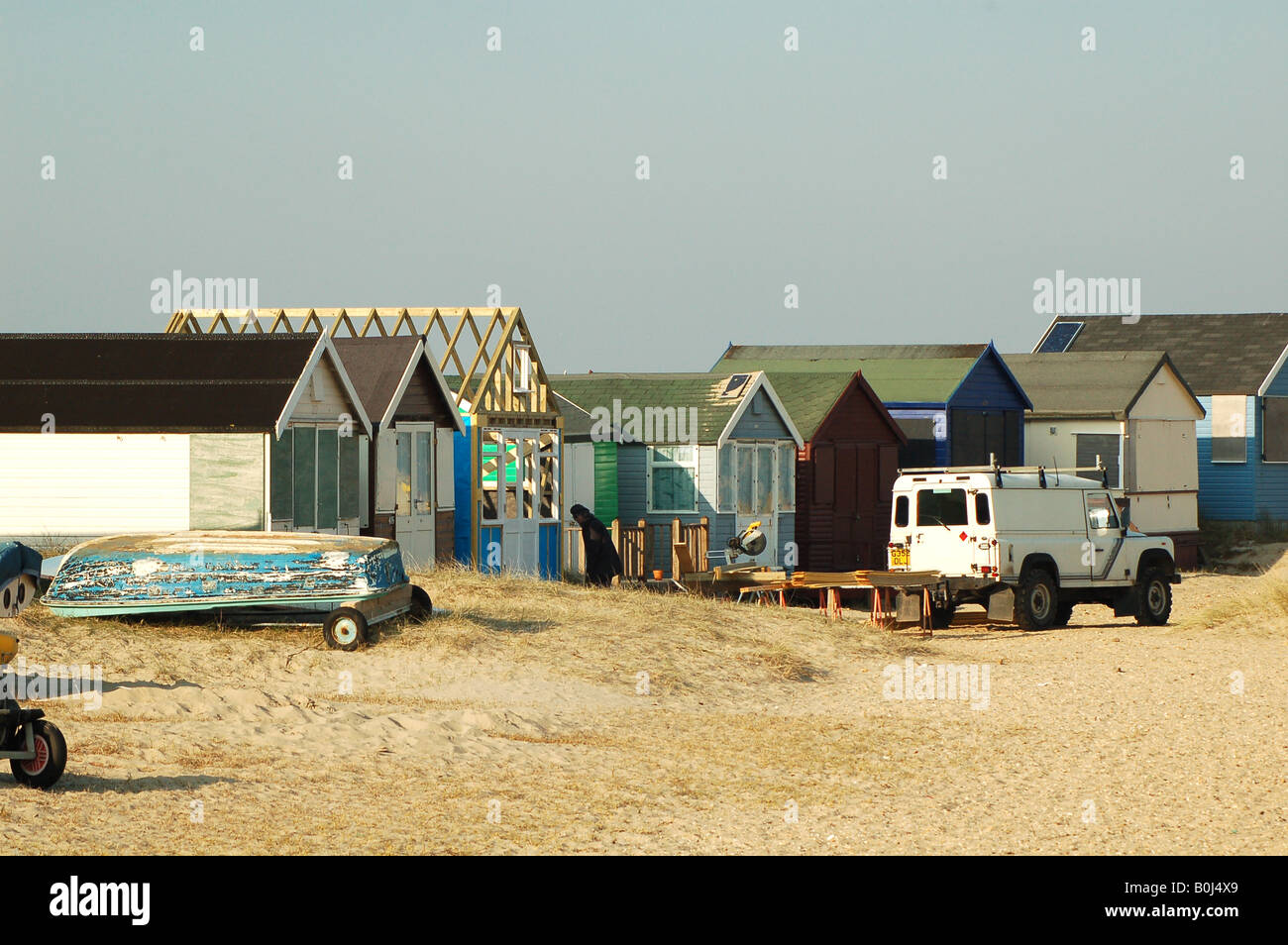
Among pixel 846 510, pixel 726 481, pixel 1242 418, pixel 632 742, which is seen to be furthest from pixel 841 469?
pixel 632 742

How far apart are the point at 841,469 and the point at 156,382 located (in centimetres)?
1523

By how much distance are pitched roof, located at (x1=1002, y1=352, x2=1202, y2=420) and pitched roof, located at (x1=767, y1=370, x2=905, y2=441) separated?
22.0ft

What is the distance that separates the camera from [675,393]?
32406mm

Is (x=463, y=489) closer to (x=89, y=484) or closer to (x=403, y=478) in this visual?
(x=403, y=478)

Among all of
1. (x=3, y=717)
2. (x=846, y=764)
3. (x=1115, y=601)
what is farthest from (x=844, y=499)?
(x=3, y=717)

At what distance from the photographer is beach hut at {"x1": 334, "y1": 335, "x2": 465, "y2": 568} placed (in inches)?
985

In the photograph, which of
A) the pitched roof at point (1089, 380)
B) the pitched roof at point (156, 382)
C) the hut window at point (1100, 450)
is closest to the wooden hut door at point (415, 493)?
the pitched roof at point (156, 382)

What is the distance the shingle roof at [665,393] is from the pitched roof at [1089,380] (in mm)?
10300

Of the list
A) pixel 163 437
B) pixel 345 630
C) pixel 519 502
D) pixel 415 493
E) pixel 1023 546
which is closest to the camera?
pixel 345 630

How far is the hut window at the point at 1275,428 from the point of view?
42.6m

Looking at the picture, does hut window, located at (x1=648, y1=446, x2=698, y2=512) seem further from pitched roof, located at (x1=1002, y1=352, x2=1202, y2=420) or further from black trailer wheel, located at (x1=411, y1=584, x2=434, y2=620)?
black trailer wheel, located at (x1=411, y1=584, x2=434, y2=620)

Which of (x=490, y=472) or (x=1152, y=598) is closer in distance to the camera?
(x=1152, y=598)

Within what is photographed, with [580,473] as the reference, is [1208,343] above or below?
above
